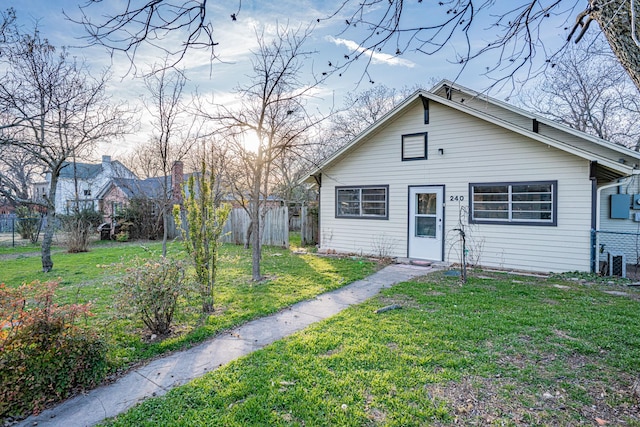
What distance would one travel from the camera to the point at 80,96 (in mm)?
9359

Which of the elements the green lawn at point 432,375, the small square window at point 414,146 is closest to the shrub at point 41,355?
the green lawn at point 432,375

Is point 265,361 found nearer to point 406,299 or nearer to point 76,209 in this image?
point 406,299

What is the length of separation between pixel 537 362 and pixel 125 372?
14.4ft

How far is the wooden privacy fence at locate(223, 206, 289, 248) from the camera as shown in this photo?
13.6 meters

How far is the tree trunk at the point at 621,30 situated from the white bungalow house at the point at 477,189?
17.8 ft

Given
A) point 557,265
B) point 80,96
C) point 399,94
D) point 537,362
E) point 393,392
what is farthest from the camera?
point 399,94

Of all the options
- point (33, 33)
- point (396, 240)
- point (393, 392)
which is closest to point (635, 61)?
point (393, 392)

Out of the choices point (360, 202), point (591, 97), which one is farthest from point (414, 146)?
point (591, 97)

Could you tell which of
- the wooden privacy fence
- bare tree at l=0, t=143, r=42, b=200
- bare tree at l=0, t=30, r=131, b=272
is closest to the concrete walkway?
bare tree at l=0, t=143, r=42, b=200

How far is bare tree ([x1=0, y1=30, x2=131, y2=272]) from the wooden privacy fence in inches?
218

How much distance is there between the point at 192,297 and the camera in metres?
4.75

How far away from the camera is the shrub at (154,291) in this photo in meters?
4.12

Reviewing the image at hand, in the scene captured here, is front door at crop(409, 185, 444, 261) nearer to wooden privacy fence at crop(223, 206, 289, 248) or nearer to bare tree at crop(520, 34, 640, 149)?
wooden privacy fence at crop(223, 206, 289, 248)

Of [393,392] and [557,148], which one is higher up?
[557,148]
